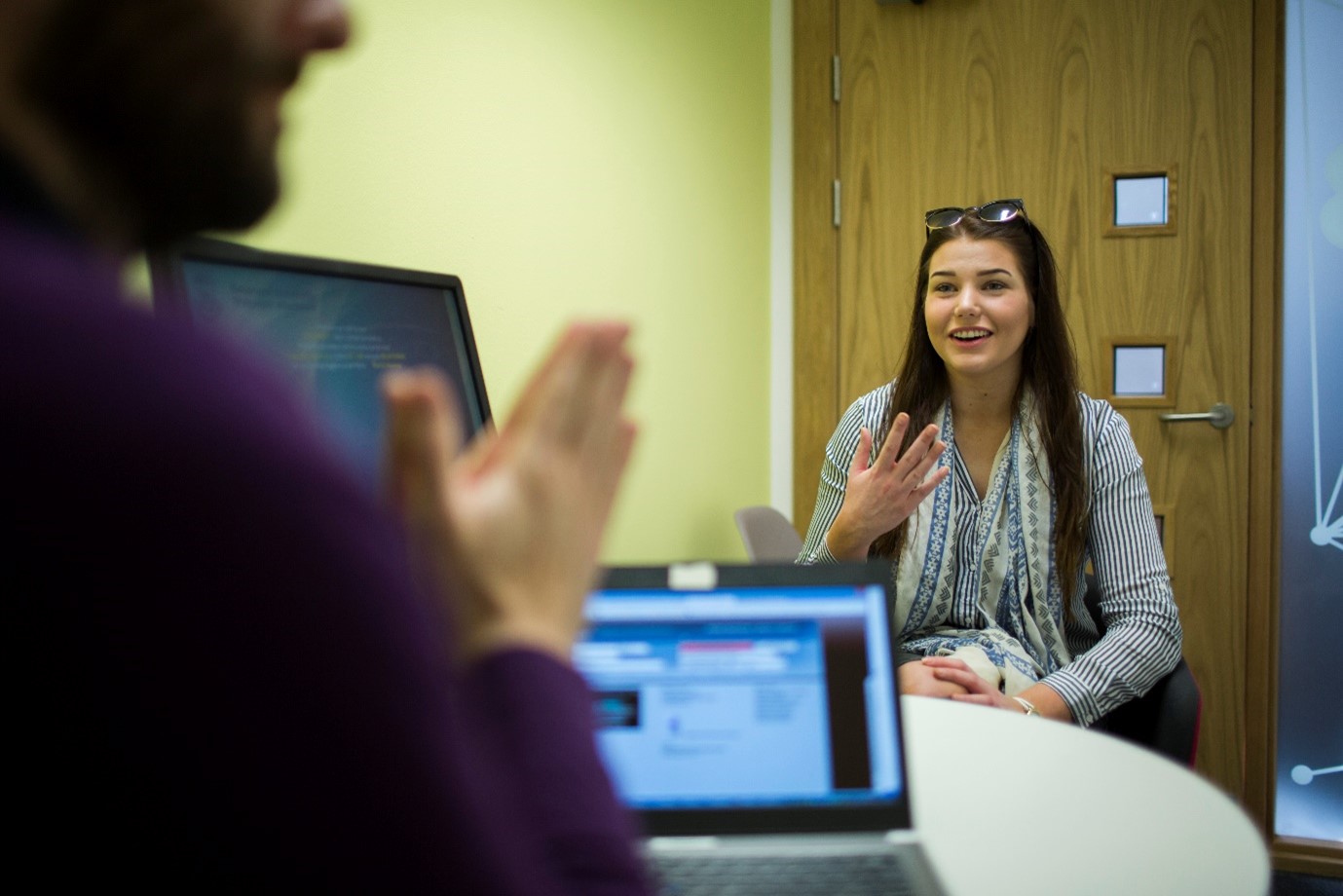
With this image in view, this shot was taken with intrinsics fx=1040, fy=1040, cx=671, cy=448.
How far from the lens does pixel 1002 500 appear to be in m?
1.91

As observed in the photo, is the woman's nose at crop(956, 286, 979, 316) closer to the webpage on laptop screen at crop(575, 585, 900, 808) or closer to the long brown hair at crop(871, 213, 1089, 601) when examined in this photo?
the long brown hair at crop(871, 213, 1089, 601)

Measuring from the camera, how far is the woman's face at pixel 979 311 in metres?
1.97

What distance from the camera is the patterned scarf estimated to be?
184 cm

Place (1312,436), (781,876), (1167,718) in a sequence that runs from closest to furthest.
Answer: (781,876) → (1167,718) → (1312,436)

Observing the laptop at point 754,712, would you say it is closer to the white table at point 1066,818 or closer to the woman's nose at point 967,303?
the white table at point 1066,818

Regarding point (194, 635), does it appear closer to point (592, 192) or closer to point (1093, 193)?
point (592, 192)

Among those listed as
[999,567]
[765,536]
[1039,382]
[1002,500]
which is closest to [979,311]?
[1039,382]

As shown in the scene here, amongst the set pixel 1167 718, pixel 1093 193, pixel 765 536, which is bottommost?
pixel 1167 718

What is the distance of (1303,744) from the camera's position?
2.70m

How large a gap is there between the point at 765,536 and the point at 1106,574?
84 centimetres

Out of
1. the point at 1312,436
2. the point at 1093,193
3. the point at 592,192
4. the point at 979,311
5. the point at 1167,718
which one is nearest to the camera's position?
the point at 1167,718

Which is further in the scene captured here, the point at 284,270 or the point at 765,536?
the point at 765,536

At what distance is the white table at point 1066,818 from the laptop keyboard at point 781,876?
0.17ft

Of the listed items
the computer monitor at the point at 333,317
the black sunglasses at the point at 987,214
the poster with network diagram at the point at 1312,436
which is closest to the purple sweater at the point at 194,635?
the computer monitor at the point at 333,317
